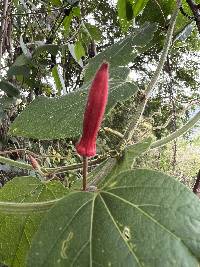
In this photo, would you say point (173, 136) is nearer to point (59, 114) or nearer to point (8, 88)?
point (59, 114)

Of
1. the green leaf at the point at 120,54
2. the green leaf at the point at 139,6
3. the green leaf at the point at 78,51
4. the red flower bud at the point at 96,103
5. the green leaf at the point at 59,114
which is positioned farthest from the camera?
the green leaf at the point at 78,51

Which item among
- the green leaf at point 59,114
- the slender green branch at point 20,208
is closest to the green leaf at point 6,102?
the green leaf at point 59,114

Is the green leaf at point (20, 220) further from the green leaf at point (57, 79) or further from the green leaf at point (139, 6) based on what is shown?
the green leaf at point (57, 79)

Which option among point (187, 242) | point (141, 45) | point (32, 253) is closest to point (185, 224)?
point (187, 242)

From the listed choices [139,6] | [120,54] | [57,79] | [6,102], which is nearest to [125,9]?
[139,6]

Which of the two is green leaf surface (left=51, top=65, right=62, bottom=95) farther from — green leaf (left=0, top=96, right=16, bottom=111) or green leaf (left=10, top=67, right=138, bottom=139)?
green leaf (left=10, top=67, right=138, bottom=139)

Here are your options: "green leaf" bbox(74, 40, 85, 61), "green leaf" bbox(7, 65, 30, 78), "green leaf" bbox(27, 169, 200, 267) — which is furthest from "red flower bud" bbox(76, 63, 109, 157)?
"green leaf" bbox(74, 40, 85, 61)
